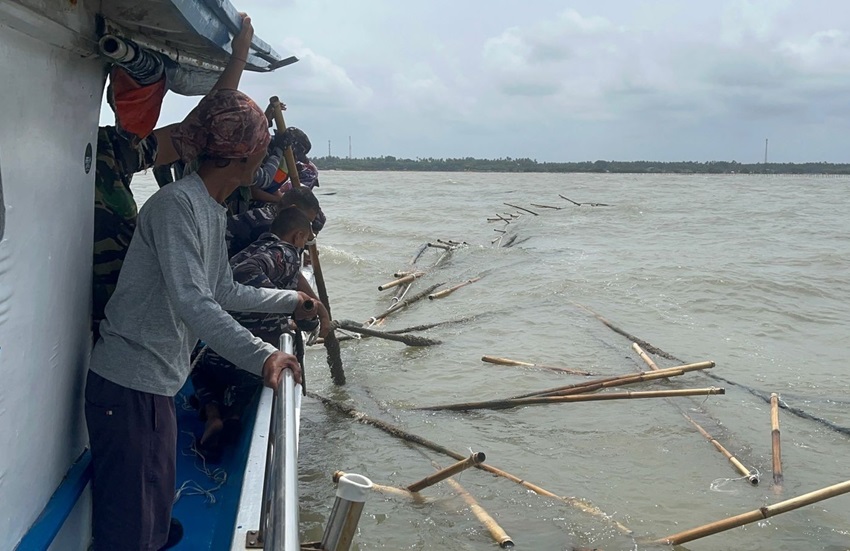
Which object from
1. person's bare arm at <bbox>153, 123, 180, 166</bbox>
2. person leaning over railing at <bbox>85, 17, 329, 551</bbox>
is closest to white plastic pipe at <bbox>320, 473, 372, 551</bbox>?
person leaning over railing at <bbox>85, 17, 329, 551</bbox>

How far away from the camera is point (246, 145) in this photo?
233cm

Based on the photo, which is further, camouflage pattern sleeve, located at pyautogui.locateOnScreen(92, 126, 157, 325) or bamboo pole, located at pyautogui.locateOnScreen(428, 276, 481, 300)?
bamboo pole, located at pyautogui.locateOnScreen(428, 276, 481, 300)

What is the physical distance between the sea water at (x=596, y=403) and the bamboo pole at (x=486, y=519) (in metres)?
0.08

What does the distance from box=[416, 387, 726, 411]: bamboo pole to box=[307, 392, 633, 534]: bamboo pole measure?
794mm

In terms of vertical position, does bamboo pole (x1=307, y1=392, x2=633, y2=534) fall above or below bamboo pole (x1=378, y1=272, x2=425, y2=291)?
below

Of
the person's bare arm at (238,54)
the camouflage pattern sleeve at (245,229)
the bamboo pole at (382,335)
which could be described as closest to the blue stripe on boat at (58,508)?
the person's bare arm at (238,54)

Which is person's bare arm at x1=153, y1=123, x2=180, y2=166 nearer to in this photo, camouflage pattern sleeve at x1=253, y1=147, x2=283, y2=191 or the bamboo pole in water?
camouflage pattern sleeve at x1=253, y1=147, x2=283, y2=191

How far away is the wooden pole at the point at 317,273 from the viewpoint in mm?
5684

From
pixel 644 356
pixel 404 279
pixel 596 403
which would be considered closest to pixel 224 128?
pixel 596 403

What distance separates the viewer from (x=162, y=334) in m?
2.16

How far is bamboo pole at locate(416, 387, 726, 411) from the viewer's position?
6180 millimetres

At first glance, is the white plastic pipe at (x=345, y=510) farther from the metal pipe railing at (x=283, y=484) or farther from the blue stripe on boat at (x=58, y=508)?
the blue stripe on boat at (x=58, y=508)

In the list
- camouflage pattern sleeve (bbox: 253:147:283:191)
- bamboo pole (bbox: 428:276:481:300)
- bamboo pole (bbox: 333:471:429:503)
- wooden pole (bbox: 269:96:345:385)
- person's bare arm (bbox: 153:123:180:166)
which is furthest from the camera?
bamboo pole (bbox: 428:276:481:300)

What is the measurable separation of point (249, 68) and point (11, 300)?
2.51 metres
